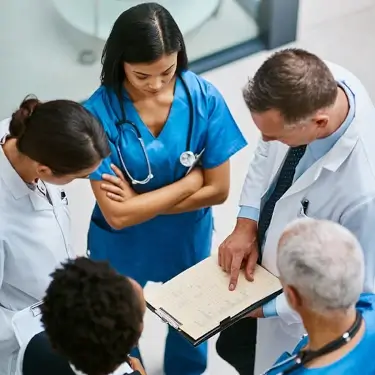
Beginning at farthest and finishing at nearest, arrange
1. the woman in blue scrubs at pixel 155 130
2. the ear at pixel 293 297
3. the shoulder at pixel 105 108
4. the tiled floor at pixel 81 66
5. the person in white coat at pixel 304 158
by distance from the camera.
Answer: the tiled floor at pixel 81 66 → the shoulder at pixel 105 108 → the woman in blue scrubs at pixel 155 130 → the person in white coat at pixel 304 158 → the ear at pixel 293 297

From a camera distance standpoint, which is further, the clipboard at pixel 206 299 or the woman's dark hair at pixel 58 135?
the clipboard at pixel 206 299

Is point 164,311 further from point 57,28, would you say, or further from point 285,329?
point 57,28

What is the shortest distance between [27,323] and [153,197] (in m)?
0.54

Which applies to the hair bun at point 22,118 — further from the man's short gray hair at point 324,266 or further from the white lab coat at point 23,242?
the man's short gray hair at point 324,266

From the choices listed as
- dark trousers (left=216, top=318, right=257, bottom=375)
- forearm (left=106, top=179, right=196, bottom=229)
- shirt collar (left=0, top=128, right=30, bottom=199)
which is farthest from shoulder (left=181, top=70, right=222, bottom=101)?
dark trousers (left=216, top=318, right=257, bottom=375)

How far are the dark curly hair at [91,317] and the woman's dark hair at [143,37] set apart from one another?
0.74m

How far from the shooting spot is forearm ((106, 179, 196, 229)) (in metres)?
2.24

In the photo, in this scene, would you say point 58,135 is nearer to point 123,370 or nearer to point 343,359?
point 123,370

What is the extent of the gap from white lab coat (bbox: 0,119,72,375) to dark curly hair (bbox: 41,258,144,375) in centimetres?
47

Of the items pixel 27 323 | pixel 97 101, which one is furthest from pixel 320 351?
pixel 97 101

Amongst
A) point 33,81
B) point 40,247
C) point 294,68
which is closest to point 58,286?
point 40,247

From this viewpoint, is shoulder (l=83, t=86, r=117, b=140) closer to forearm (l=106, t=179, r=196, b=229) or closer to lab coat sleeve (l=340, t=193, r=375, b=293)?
forearm (l=106, t=179, r=196, b=229)

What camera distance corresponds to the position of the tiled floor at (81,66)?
3520 mm

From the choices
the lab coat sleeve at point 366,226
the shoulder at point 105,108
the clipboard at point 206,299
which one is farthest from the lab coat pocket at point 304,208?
the shoulder at point 105,108
